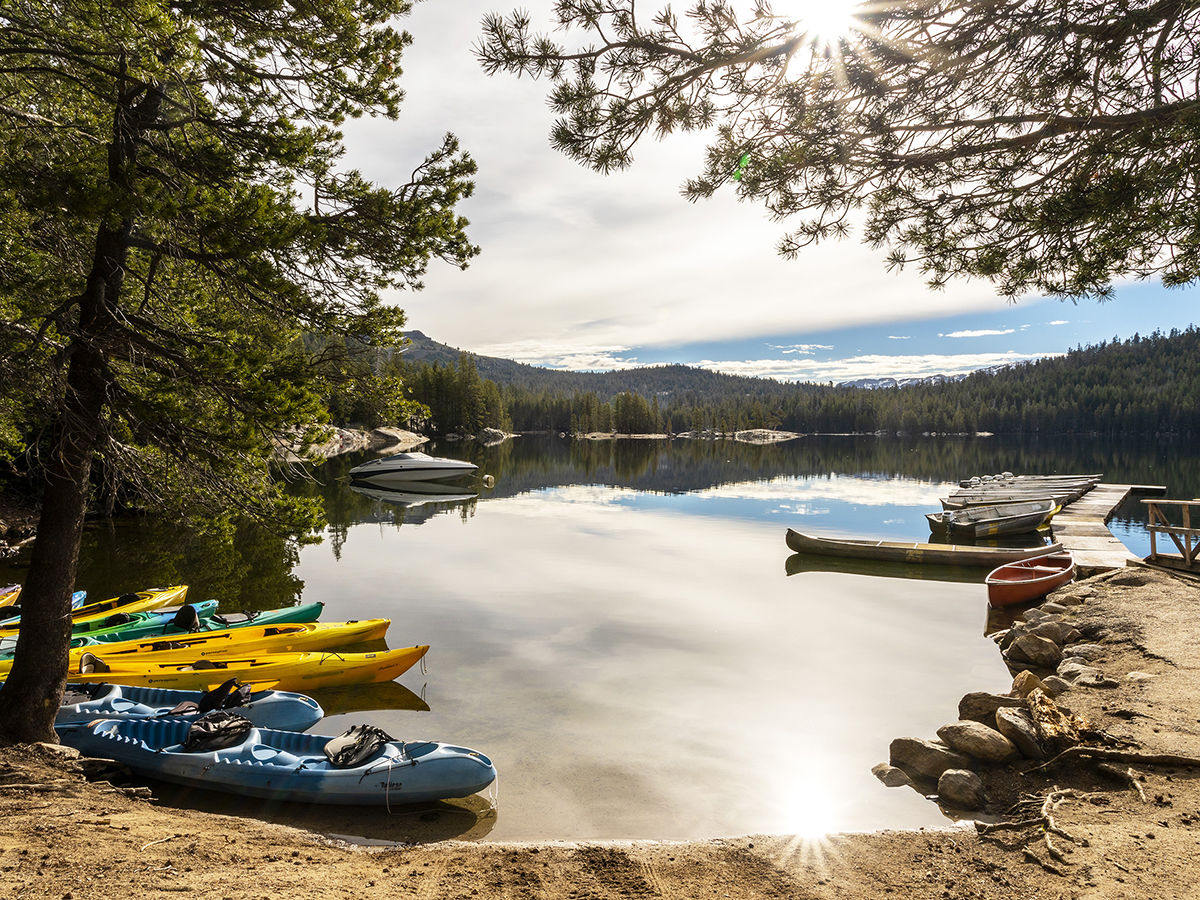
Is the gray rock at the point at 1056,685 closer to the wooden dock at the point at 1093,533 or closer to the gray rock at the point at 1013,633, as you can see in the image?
the gray rock at the point at 1013,633

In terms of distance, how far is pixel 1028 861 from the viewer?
17.7 feet

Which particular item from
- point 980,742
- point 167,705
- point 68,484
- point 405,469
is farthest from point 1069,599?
point 405,469

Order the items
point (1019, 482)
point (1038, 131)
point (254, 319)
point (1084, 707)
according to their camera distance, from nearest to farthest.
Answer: point (1038, 131), point (254, 319), point (1084, 707), point (1019, 482)

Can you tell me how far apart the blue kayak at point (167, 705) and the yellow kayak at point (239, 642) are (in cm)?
140

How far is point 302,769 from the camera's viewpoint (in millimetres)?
7246

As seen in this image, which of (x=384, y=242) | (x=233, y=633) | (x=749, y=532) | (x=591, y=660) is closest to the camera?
(x=384, y=242)

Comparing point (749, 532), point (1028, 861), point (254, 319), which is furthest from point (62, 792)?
point (749, 532)

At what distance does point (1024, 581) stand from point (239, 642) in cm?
1703

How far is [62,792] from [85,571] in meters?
15.4

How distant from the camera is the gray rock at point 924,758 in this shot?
802 cm

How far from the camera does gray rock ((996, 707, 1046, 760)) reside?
7676 mm

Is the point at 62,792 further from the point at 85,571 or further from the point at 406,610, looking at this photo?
the point at 85,571

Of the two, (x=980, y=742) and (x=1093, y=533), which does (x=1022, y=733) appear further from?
(x=1093, y=533)

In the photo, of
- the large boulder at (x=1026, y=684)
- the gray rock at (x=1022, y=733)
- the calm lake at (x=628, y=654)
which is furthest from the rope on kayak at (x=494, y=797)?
the large boulder at (x=1026, y=684)
